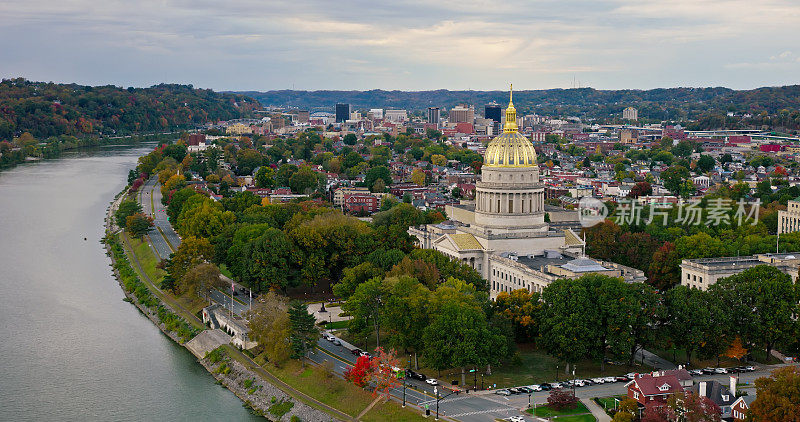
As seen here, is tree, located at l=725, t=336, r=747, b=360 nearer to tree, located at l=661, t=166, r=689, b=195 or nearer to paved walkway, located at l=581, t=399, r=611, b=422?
paved walkway, located at l=581, t=399, r=611, b=422

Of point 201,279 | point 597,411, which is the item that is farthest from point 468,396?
point 201,279

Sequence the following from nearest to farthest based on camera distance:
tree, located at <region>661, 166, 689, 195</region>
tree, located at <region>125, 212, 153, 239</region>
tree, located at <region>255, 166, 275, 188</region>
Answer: tree, located at <region>125, 212, 153, 239</region>
tree, located at <region>661, 166, 689, 195</region>
tree, located at <region>255, 166, 275, 188</region>

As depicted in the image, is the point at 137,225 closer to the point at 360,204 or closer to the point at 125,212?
the point at 125,212

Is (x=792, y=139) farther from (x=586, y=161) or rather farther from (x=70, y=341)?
(x=70, y=341)

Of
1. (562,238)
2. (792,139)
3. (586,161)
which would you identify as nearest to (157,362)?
(562,238)

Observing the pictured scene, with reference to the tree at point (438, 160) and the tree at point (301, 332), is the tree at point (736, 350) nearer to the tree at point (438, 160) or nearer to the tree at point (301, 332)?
the tree at point (301, 332)

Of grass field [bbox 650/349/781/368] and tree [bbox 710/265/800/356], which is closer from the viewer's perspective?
tree [bbox 710/265/800/356]

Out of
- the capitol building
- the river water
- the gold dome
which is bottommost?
the river water

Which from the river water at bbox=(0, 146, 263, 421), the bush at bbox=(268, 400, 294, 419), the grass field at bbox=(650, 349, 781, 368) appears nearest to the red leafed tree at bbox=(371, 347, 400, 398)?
the bush at bbox=(268, 400, 294, 419)
